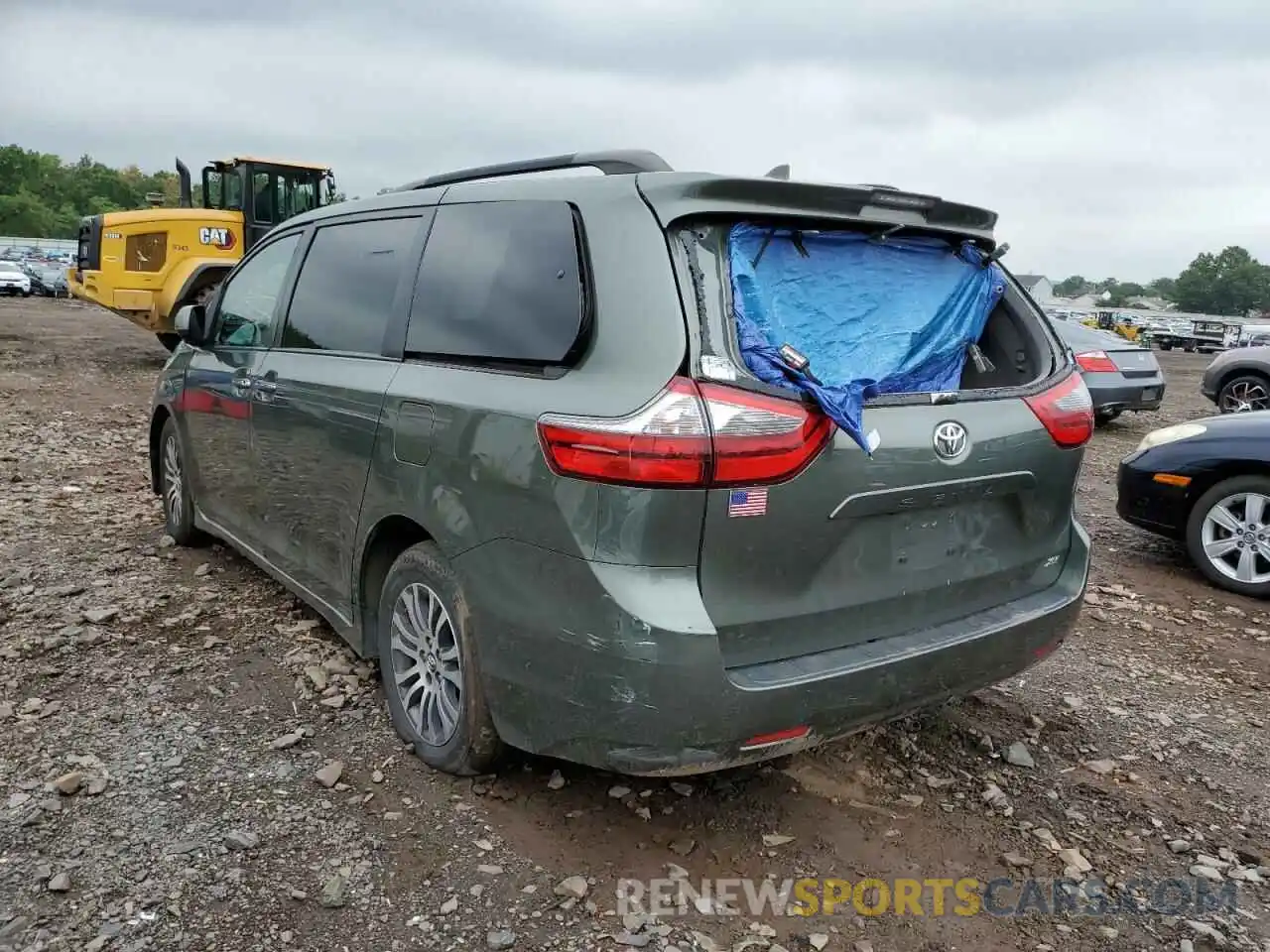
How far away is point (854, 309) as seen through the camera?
8.89 feet

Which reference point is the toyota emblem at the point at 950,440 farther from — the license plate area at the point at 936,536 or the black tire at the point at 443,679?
the black tire at the point at 443,679

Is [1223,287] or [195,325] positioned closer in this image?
[195,325]

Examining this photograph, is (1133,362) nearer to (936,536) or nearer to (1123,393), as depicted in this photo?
(1123,393)

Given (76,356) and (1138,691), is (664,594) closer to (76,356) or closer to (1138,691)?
(1138,691)

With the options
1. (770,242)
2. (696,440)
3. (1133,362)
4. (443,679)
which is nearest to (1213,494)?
(770,242)

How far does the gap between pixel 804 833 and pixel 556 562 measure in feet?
3.91

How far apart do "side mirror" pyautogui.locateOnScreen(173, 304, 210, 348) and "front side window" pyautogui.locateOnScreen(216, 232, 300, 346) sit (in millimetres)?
97

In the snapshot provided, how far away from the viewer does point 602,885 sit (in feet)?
8.50

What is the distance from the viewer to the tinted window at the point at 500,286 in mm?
2607

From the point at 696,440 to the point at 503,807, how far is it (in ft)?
4.58

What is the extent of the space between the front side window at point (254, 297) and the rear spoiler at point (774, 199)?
87.8 inches

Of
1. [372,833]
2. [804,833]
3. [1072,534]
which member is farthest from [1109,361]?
[372,833]

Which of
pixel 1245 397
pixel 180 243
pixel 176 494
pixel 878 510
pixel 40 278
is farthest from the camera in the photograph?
pixel 40 278

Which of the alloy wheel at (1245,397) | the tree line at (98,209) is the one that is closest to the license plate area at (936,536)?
the alloy wheel at (1245,397)
